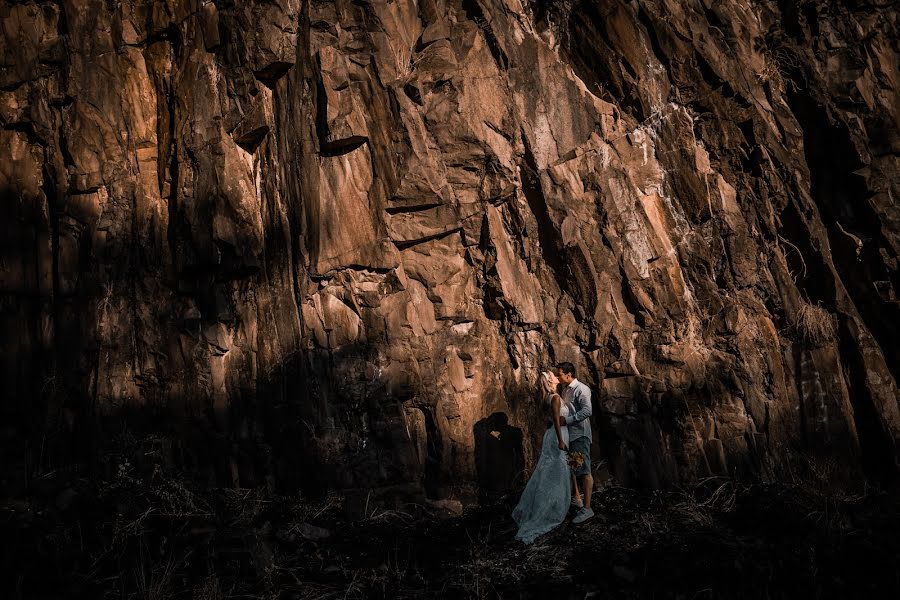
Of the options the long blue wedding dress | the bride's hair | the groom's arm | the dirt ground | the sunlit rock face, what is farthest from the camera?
the sunlit rock face

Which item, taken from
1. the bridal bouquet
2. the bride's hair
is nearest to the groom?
the bridal bouquet

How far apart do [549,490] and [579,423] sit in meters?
0.75

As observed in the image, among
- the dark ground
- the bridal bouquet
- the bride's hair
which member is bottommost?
the dark ground

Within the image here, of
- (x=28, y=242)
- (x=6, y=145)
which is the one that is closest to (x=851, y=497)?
(x=28, y=242)

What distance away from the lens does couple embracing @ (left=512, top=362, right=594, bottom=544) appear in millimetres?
6109

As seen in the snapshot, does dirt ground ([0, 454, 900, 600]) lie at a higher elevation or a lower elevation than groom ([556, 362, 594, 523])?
lower

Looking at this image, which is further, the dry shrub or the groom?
the dry shrub

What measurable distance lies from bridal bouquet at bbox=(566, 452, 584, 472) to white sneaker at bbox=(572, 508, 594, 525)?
45 centimetres

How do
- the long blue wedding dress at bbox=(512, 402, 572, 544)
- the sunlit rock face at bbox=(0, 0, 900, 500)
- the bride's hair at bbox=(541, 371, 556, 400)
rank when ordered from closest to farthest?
the long blue wedding dress at bbox=(512, 402, 572, 544), the bride's hair at bbox=(541, 371, 556, 400), the sunlit rock face at bbox=(0, 0, 900, 500)

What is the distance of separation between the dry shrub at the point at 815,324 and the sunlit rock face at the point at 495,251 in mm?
25

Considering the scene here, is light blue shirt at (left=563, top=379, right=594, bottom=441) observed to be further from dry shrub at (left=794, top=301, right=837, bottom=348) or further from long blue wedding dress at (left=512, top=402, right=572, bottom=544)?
dry shrub at (left=794, top=301, right=837, bottom=348)

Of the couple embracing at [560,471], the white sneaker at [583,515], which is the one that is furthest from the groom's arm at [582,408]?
the white sneaker at [583,515]

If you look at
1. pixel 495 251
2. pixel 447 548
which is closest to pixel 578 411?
pixel 447 548

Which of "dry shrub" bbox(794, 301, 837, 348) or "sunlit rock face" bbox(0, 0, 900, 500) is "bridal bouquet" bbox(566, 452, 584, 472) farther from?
"dry shrub" bbox(794, 301, 837, 348)
